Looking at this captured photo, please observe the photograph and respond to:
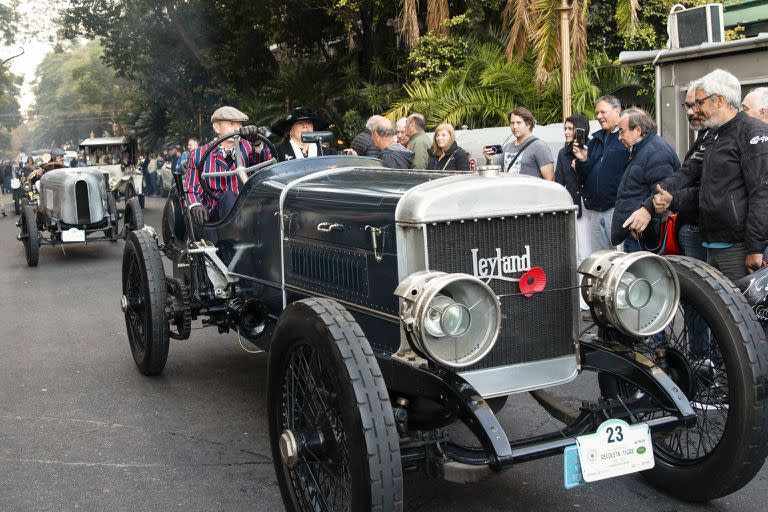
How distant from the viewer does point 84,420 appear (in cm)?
522

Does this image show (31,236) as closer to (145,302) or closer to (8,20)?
(145,302)

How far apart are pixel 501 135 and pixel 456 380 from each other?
28.3ft

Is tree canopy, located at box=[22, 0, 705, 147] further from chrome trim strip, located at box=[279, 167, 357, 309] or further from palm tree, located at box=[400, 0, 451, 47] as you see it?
chrome trim strip, located at box=[279, 167, 357, 309]

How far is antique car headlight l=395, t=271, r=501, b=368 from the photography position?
3113 mm

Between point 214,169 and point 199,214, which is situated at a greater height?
point 214,169

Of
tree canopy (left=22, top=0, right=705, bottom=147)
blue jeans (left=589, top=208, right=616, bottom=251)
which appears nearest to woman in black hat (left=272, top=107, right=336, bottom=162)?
blue jeans (left=589, top=208, right=616, bottom=251)

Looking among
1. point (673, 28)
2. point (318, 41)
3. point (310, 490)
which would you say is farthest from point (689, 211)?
point (318, 41)

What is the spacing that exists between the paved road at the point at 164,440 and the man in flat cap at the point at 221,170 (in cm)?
120

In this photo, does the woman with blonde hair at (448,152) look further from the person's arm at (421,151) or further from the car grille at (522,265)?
the car grille at (522,265)

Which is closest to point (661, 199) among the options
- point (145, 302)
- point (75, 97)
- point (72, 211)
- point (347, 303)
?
point (347, 303)

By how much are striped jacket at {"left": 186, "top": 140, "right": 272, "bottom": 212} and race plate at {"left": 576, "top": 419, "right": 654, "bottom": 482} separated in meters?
3.31

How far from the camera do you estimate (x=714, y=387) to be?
3.72 meters

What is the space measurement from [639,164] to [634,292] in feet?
8.47

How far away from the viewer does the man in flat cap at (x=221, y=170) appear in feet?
18.7
